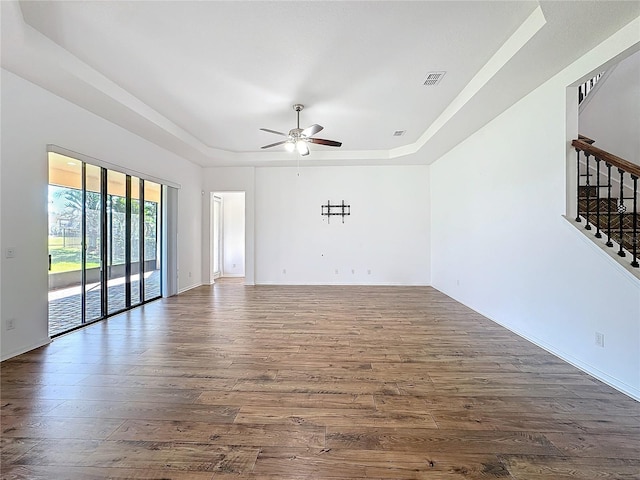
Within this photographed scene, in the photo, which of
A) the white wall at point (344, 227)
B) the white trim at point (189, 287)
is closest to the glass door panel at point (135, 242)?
the white trim at point (189, 287)

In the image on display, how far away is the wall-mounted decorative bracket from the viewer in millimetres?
7254

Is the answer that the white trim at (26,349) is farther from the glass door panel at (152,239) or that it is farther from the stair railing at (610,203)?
the stair railing at (610,203)

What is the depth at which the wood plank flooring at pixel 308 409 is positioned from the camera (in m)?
1.60

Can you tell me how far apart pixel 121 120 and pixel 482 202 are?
5466 millimetres

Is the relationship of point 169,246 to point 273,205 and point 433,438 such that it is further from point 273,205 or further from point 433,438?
point 433,438

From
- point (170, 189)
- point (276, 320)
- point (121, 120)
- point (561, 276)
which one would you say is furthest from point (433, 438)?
point (170, 189)

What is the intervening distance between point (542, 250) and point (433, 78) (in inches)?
91.3

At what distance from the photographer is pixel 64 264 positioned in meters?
3.73

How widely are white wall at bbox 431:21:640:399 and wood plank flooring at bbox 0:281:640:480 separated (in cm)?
28

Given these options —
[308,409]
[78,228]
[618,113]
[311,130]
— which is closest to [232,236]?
[78,228]

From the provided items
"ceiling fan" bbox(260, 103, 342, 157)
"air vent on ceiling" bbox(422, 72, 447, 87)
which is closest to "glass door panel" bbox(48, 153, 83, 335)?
"ceiling fan" bbox(260, 103, 342, 157)

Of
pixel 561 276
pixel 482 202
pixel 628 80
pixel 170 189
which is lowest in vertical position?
pixel 561 276

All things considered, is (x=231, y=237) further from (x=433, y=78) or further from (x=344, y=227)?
(x=433, y=78)

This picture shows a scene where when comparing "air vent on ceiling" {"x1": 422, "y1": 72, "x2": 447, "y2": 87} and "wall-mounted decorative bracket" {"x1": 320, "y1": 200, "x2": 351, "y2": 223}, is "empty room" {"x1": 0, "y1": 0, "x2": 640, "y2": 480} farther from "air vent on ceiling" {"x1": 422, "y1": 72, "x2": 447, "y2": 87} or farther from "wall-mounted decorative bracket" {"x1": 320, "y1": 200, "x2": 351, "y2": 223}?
"wall-mounted decorative bracket" {"x1": 320, "y1": 200, "x2": 351, "y2": 223}
